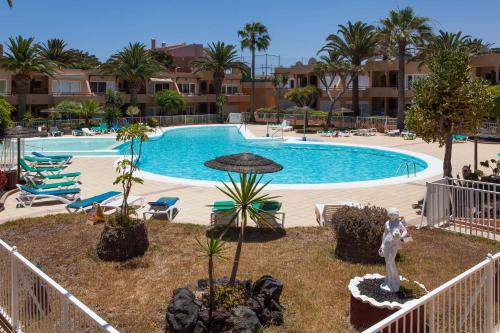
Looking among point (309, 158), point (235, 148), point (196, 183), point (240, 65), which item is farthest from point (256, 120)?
point (196, 183)

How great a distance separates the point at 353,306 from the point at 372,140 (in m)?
31.1

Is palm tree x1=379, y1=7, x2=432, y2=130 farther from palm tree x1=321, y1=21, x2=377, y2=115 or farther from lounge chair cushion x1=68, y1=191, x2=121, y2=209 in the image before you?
lounge chair cushion x1=68, y1=191, x2=121, y2=209

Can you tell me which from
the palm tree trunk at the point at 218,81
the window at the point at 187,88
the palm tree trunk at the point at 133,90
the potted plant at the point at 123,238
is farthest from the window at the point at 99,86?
the potted plant at the point at 123,238

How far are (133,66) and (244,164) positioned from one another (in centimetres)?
4103

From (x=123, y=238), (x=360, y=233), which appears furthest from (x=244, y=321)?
(x=123, y=238)

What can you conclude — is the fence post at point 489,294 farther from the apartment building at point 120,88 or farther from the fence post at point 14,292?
the apartment building at point 120,88

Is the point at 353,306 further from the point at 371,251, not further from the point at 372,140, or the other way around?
the point at 372,140

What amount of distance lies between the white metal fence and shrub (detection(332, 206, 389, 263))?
5297mm

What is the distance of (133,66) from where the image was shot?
4938 cm

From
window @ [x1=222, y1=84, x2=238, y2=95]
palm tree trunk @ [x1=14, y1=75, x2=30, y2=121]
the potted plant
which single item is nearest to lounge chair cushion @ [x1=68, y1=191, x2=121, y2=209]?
the potted plant

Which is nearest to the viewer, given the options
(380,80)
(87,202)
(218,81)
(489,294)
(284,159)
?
(489,294)

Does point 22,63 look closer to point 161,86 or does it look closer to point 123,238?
point 161,86

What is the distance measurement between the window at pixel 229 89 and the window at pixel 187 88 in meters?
4.61

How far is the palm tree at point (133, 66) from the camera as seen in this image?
4909 centimetres
